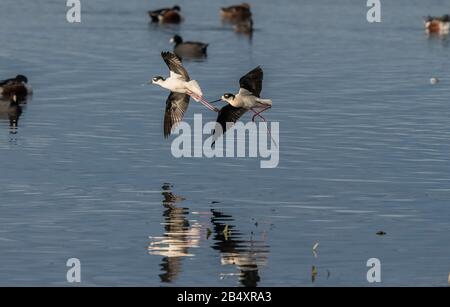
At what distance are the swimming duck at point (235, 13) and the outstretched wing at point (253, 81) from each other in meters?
38.9

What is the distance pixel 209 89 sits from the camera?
43.9m

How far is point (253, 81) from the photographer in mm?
28797

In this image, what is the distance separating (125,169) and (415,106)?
536 inches

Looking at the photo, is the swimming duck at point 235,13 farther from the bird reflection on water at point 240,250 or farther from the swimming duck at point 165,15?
the bird reflection on water at point 240,250

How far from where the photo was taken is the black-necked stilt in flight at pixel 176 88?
2936 cm

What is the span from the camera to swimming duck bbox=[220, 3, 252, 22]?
2689 inches

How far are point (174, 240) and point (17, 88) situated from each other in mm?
19003

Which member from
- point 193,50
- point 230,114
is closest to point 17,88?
point 230,114

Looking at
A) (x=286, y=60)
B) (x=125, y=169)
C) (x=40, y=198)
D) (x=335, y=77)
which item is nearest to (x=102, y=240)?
(x=40, y=198)

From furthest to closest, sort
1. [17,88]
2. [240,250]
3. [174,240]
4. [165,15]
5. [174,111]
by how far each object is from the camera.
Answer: [165,15] < [17,88] < [174,111] < [174,240] < [240,250]

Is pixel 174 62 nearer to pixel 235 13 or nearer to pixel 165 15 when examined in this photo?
pixel 235 13

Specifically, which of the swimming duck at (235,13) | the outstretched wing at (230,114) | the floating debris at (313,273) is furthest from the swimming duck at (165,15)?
the floating debris at (313,273)
